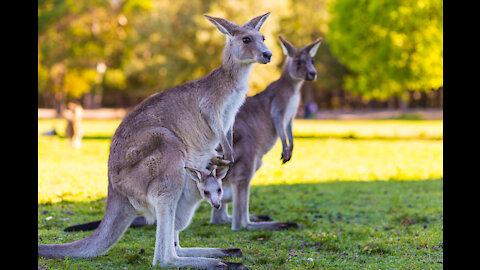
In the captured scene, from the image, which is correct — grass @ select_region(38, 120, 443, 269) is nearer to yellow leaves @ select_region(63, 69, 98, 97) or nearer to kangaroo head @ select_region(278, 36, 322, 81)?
kangaroo head @ select_region(278, 36, 322, 81)

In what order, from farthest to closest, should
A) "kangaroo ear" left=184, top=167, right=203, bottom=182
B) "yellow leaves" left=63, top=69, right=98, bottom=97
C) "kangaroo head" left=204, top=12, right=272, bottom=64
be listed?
"yellow leaves" left=63, top=69, right=98, bottom=97 → "kangaroo head" left=204, top=12, right=272, bottom=64 → "kangaroo ear" left=184, top=167, right=203, bottom=182

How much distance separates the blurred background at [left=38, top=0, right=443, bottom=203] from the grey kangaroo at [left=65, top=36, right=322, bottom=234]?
245 cm

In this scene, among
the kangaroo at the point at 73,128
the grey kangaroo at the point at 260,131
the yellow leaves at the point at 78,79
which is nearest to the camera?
the grey kangaroo at the point at 260,131

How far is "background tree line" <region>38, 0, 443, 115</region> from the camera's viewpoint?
15.3m

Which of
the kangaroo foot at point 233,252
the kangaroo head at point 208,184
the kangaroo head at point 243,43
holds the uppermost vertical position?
the kangaroo head at point 243,43

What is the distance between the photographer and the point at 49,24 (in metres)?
13.8

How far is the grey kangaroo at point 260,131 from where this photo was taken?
198 inches

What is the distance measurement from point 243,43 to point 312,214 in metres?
2.84

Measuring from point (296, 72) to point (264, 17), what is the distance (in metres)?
1.54

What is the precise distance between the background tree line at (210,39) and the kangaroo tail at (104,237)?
1040 centimetres

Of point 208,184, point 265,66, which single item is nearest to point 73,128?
point 265,66

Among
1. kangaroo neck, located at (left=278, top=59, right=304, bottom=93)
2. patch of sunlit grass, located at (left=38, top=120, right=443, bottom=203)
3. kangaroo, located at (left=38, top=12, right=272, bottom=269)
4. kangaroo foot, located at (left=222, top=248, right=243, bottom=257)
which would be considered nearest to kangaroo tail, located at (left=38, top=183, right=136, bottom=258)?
kangaroo, located at (left=38, top=12, right=272, bottom=269)

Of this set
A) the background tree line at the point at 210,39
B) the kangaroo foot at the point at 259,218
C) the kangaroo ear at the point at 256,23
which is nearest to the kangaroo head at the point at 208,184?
the kangaroo ear at the point at 256,23

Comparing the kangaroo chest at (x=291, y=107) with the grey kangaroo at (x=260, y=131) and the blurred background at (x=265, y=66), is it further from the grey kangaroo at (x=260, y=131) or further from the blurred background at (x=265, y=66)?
the blurred background at (x=265, y=66)
